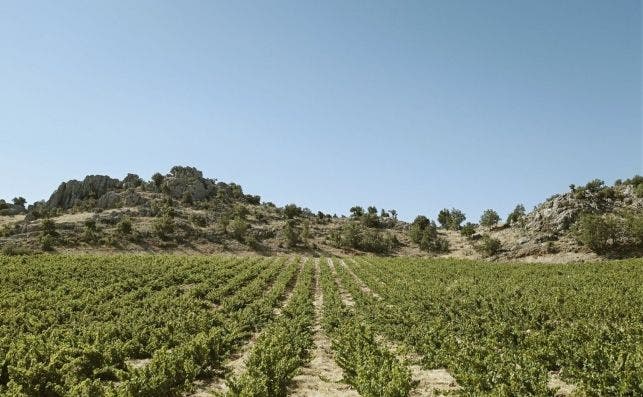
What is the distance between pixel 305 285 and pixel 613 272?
2912 centimetres

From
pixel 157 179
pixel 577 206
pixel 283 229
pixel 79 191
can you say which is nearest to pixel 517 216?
pixel 577 206

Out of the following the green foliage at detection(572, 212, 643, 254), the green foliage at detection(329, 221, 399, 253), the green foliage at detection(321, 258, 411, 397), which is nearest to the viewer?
the green foliage at detection(321, 258, 411, 397)

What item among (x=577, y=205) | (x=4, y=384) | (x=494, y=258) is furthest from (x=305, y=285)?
(x=577, y=205)

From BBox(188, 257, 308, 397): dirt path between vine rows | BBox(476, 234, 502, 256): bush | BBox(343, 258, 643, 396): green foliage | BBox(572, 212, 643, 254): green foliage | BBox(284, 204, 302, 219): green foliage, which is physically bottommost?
BBox(188, 257, 308, 397): dirt path between vine rows

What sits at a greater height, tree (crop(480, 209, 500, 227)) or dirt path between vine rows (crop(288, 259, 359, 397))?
tree (crop(480, 209, 500, 227))

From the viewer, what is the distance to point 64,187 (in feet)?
401

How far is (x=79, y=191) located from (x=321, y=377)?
127 metres

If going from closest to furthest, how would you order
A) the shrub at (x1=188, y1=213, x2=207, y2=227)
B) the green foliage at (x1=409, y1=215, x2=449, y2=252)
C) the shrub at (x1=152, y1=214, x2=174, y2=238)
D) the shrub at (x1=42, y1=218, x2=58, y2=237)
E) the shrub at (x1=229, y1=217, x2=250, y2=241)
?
the shrub at (x1=42, y1=218, x2=58, y2=237), the shrub at (x1=152, y1=214, x2=174, y2=238), the shrub at (x1=229, y1=217, x2=250, y2=241), the green foliage at (x1=409, y1=215, x2=449, y2=252), the shrub at (x1=188, y1=213, x2=207, y2=227)

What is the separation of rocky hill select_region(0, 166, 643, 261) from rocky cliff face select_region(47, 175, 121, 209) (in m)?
0.33

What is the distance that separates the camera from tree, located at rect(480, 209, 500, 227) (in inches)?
4166

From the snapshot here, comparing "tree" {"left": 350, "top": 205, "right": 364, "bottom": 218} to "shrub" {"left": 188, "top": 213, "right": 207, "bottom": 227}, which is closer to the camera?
"shrub" {"left": 188, "top": 213, "right": 207, "bottom": 227}

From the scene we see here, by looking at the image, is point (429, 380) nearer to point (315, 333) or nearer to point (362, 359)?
point (362, 359)

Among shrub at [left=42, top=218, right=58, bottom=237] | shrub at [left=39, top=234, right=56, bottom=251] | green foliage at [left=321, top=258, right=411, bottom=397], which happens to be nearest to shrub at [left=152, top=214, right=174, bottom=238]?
shrub at [left=42, top=218, right=58, bottom=237]

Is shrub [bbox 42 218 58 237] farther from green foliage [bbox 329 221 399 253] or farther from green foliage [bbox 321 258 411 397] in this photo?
green foliage [bbox 321 258 411 397]
